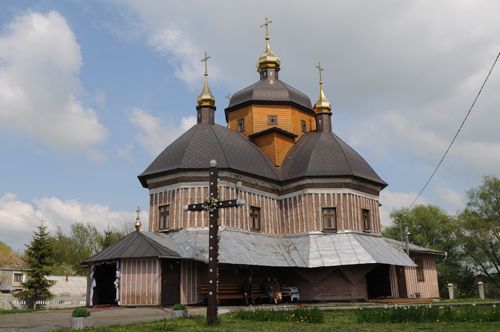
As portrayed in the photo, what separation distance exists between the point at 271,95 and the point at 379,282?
1128 centimetres

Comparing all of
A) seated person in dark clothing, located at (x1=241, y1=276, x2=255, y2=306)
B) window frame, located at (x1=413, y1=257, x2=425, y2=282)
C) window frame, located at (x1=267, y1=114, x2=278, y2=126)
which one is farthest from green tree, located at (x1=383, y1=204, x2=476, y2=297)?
seated person in dark clothing, located at (x1=241, y1=276, x2=255, y2=306)

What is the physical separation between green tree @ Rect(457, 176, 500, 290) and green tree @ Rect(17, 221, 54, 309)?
3039 cm

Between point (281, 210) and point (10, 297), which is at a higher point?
point (281, 210)

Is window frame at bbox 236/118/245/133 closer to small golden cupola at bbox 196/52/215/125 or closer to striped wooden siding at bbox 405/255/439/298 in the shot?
small golden cupola at bbox 196/52/215/125

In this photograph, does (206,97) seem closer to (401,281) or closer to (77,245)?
(401,281)

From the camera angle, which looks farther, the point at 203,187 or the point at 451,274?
the point at 451,274

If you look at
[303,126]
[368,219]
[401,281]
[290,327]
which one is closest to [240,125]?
[303,126]

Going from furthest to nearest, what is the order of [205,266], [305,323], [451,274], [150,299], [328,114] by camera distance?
[451,274], [328,114], [205,266], [150,299], [305,323]

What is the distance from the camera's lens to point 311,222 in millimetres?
24828

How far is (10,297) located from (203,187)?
47.2ft

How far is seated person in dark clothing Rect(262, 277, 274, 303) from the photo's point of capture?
73.9ft

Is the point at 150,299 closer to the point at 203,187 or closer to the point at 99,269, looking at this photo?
the point at 99,269

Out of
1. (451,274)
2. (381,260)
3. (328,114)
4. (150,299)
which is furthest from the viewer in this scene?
(451,274)

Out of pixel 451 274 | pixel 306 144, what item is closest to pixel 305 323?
pixel 306 144
